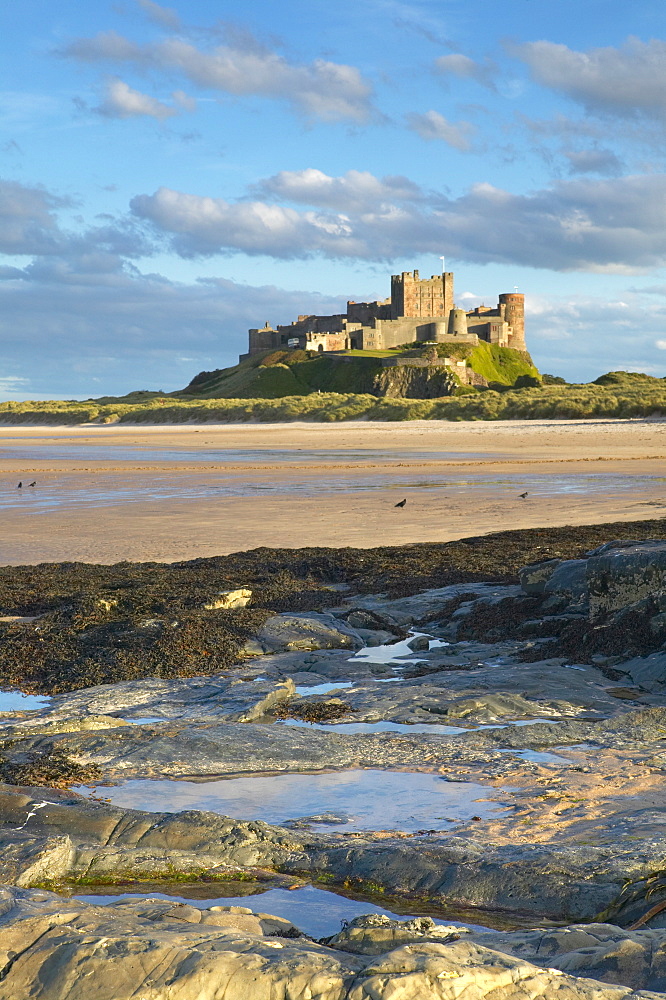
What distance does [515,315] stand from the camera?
125 m

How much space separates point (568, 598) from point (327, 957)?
5.28 metres

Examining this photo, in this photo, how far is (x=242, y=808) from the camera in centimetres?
412

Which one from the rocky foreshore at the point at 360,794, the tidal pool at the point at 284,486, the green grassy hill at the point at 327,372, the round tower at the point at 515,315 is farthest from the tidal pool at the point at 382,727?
the round tower at the point at 515,315

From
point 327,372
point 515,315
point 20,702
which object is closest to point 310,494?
point 20,702

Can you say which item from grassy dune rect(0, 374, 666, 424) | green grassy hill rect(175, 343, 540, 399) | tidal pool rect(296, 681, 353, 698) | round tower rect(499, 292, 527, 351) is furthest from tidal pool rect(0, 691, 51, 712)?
round tower rect(499, 292, 527, 351)

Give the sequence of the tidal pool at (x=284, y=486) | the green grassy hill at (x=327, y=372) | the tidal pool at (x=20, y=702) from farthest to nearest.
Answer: the green grassy hill at (x=327, y=372)
the tidal pool at (x=284, y=486)
the tidal pool at (x=20, y=702)

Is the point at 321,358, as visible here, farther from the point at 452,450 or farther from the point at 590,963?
the point at 590,963

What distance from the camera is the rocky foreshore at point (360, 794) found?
240 centimetres

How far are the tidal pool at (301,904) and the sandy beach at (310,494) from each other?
7919 millimetres

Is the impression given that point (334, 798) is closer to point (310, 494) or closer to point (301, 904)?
point (301, 904)

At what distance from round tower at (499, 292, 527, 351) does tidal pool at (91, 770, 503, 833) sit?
12236cm

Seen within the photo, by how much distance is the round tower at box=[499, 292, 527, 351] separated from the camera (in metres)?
124

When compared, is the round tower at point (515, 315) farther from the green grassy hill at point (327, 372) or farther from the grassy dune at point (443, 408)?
the grassy dune at point (443, 408)

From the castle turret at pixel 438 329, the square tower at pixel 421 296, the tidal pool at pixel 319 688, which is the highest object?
the square tower at pixel 421 296
